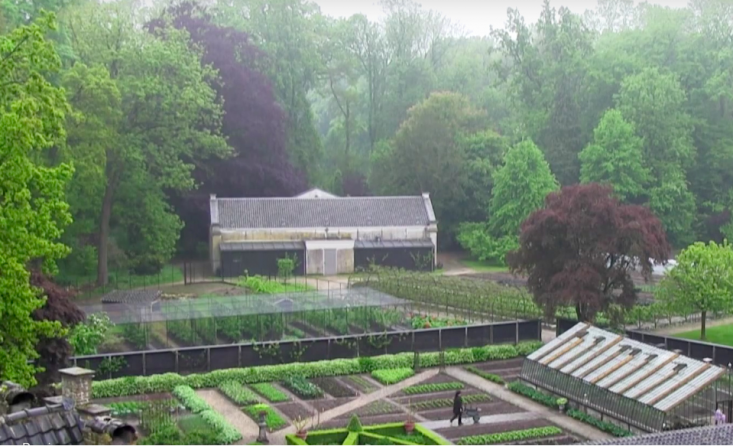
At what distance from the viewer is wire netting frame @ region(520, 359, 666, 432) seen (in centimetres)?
2500

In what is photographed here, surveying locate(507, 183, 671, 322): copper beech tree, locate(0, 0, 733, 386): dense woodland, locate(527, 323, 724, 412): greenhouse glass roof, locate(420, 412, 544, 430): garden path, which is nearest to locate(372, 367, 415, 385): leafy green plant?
locate(527, 323, 724, 412): greenhouse glass roof

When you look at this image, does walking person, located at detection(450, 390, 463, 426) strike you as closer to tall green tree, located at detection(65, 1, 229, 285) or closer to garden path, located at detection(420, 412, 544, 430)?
garden path, located at detection(420, 412, 544, 430)

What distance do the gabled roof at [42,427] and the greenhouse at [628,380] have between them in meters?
16.7

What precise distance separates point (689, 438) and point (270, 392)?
16.0 meters

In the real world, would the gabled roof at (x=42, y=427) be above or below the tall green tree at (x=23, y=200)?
below

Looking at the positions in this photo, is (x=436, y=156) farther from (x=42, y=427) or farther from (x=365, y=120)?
(x=42, y=427)

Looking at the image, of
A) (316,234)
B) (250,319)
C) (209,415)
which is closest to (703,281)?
(250,319)

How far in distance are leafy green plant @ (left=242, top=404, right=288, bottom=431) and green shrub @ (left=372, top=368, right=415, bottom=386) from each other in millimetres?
4702

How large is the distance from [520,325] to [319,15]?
53446mm

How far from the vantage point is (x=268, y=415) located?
27125mm

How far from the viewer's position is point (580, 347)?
2947 centimetres

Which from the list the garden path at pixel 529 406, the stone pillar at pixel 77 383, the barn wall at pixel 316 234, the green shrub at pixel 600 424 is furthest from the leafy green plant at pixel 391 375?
the barn wall at pixel 316 234

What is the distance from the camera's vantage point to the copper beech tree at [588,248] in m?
33.5

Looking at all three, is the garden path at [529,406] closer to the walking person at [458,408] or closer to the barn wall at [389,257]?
the walking person at [458,408]
